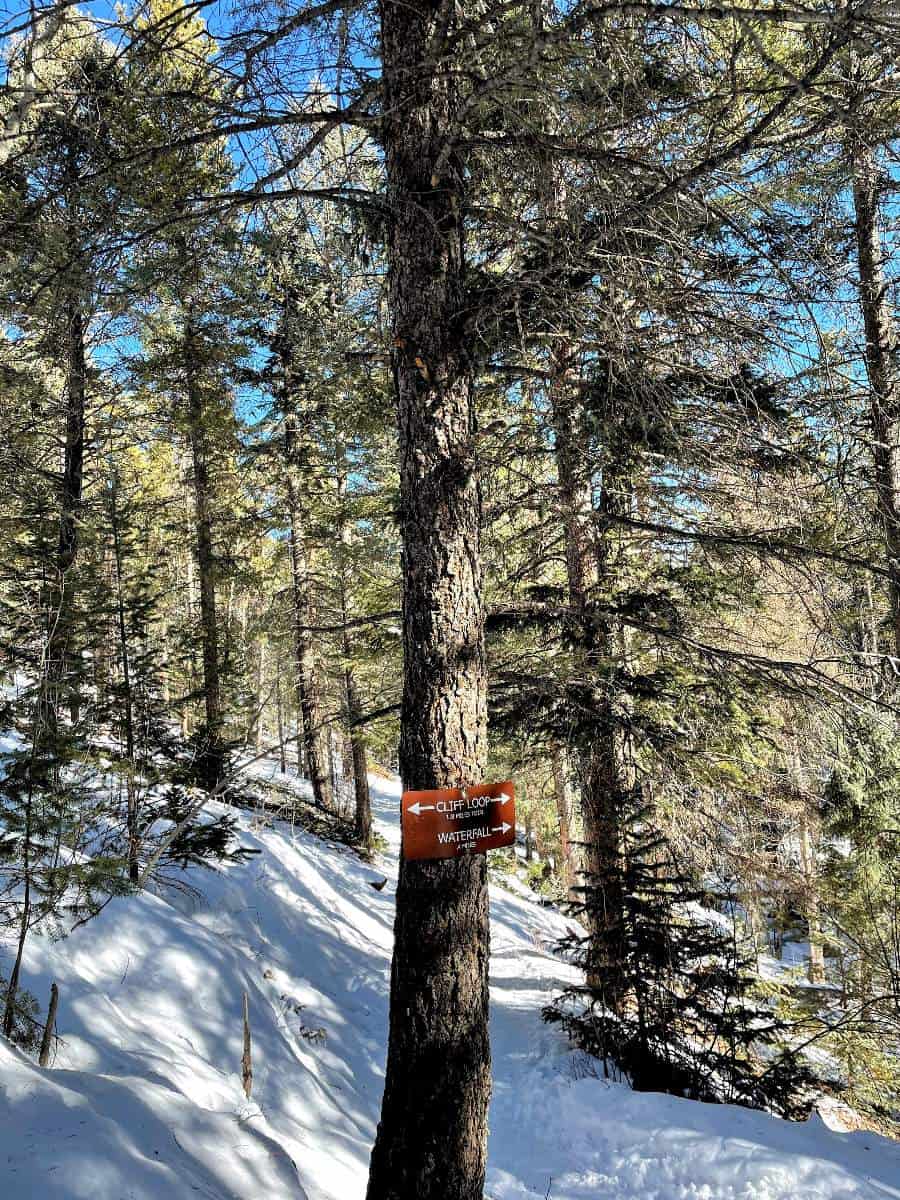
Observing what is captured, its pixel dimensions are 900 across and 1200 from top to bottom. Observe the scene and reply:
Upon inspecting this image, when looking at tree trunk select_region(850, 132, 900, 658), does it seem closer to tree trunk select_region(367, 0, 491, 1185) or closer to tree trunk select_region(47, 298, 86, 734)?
tree trunk select_region(367, 0, 491, 1185)

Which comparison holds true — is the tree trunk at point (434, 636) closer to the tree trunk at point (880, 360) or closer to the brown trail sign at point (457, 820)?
the brown trail sign at point (457, 820)

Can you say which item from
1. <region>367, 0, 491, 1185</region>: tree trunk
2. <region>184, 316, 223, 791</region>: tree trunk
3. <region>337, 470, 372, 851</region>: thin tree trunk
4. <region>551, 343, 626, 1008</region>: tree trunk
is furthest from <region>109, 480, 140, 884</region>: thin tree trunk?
<region>367, 0, 491, 1185</region>: tree trunk

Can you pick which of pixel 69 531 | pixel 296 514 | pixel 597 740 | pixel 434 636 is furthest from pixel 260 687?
pixel 296 514

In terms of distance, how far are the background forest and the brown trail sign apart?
899 mm

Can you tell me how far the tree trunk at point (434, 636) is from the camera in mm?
3121

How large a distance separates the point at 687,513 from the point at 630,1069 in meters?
5.08

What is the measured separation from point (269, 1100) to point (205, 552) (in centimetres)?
913

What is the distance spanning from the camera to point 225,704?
510 inches

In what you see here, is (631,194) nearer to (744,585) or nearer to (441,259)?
(441,259)

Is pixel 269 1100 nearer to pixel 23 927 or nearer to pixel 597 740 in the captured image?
pixel 23 927

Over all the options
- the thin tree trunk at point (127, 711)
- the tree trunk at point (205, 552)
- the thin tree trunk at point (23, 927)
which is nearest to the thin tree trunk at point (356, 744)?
the tree trunk at point (205, 552)

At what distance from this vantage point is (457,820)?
10.8 ft

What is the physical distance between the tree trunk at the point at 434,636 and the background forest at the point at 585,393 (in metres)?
0.04

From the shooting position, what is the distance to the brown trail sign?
3.22 metres
